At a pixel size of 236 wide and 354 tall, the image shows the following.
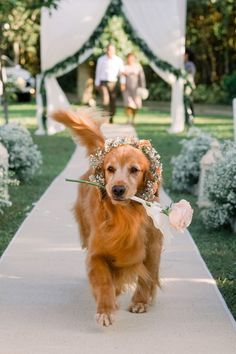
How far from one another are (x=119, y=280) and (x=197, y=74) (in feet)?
121

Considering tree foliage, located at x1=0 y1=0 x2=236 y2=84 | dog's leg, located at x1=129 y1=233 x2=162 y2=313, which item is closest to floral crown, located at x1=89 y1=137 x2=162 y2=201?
dog's leg, located at x1=129 y1=233 x2=162 y2=313

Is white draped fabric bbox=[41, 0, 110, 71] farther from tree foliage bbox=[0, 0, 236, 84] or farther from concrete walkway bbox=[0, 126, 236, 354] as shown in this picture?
concrete walkway bbox=[0, 126, 236, 354]

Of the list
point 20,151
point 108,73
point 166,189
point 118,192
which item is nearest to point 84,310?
point 118,192

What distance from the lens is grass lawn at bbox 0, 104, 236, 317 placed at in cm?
805

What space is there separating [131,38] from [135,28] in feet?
1.03

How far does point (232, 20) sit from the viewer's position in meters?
38.2

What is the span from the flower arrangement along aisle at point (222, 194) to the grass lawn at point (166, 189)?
170 millimetres

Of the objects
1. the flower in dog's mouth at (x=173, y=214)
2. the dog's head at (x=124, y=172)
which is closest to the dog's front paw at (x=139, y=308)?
the flower in dog's mouth at (x=173, y=214)

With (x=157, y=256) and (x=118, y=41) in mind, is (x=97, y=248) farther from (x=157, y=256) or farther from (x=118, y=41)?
(x=118, y=41)

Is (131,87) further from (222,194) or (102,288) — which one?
(102,288)

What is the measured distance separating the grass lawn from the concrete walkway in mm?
164

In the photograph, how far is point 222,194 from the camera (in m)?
9.57

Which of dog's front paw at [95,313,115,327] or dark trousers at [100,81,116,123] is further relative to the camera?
dark trousers at [100,81,116,123]

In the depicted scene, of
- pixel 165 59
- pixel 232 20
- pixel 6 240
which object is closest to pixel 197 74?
pixel 232 20
